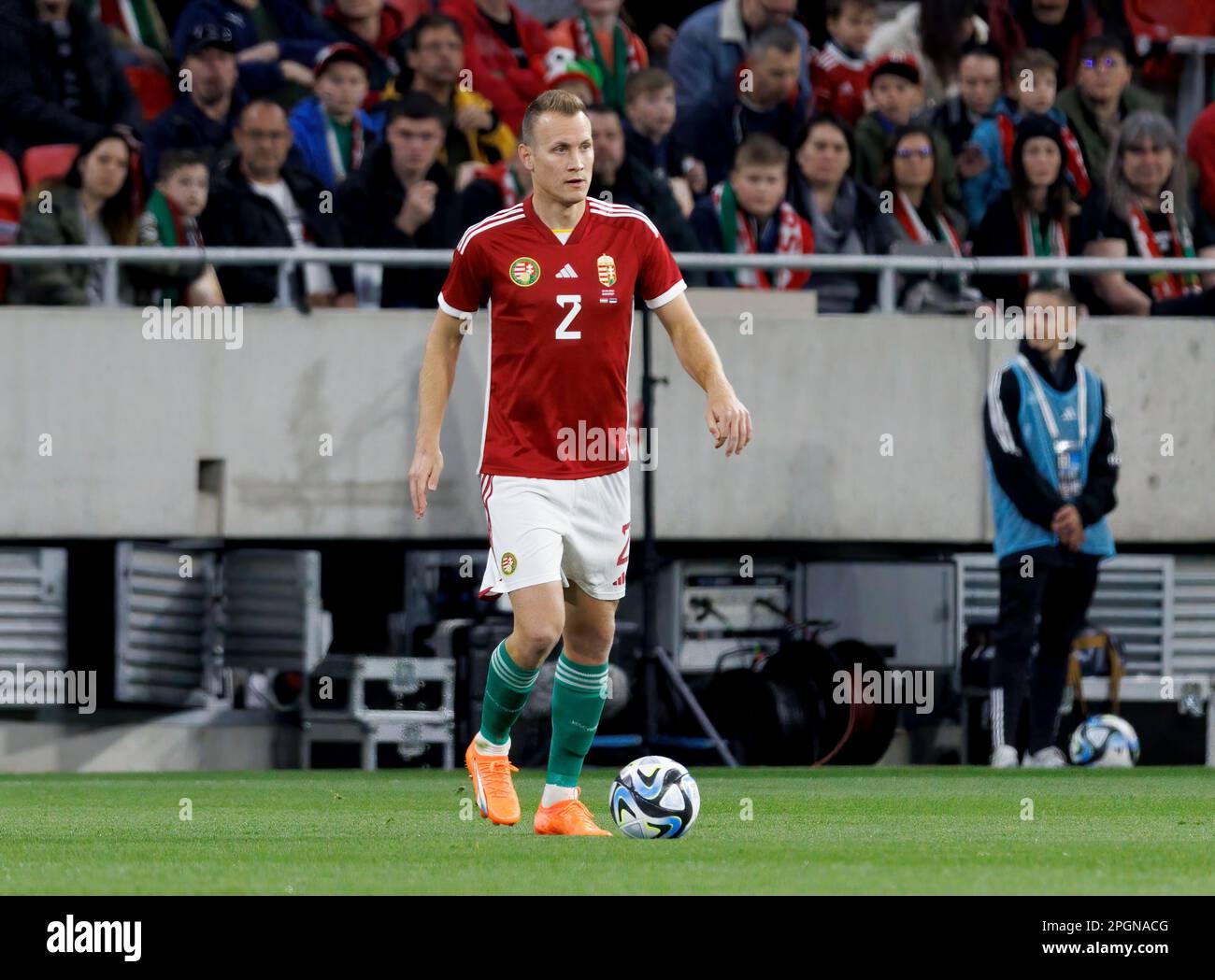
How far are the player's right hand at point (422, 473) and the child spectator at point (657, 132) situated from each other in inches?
325

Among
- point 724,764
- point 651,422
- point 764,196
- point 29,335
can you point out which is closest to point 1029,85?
point 764,196

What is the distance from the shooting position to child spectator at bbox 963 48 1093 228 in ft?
59.4

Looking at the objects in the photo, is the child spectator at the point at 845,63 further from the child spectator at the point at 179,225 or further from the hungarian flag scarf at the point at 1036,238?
the child spectator at the point at 179,225

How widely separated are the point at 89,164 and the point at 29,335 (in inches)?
51.1

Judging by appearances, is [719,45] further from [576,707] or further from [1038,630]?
[576,707]

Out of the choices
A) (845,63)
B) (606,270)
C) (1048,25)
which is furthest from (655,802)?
(1048,25)

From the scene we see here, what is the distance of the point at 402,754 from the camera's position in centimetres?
1603

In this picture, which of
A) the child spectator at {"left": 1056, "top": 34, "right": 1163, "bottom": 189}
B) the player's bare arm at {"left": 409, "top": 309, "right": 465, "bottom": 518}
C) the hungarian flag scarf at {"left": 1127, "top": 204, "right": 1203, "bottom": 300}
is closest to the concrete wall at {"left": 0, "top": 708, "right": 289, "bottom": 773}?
the hungarian flag scarf at {"left": 1127, "top": 204, "right": 1203, "bottom": 300}

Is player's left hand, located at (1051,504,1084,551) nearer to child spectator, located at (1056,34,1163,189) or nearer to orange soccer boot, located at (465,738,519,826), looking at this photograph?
child spectator, located at (1056,34,1163,189)

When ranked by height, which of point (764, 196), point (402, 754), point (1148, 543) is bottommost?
point (402, 754)

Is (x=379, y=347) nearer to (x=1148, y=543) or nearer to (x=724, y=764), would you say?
(x=724, y=764)

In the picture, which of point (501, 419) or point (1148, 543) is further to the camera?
point (1148, 543)
